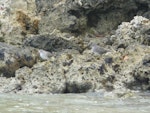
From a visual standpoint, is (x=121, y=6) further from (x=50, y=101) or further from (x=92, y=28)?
(x=50, y=101)

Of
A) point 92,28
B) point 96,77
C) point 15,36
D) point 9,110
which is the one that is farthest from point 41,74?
point 92,28

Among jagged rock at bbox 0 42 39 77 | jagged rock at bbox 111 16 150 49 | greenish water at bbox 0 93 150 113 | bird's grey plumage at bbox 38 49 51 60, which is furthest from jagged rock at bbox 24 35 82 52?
greenish water at bbox 0 93 150 113

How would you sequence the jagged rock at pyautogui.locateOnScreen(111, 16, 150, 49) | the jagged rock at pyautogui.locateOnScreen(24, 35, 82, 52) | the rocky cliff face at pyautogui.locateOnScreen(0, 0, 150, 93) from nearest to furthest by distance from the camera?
the rocky cliff face at pyautogui.locateOnScreen(0, 0, 150, 93), the jagged rock at pyautogui.locateOnScreen(111, 16, 150, 49), the jagged rock at pyautogui.locateOnScreen(24, 35, 82, 52)

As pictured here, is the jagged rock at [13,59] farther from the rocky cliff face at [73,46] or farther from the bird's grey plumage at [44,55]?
the bird's grey plumage at [44,55]

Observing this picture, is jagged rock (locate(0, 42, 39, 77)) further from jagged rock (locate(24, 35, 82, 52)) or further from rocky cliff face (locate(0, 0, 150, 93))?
jagged rock (locate(24, 35, 82, 52))

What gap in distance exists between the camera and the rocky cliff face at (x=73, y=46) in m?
15.5

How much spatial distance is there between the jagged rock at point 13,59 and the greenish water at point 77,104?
525cm

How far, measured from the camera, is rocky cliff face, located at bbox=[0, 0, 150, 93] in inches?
611

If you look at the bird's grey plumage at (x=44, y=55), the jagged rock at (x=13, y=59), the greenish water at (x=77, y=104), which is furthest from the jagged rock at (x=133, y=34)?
the greenish water at (x=77, y=104)

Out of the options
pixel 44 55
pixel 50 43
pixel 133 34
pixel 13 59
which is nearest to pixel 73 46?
pixel 50 43

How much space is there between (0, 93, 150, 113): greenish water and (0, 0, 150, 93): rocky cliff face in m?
1.58

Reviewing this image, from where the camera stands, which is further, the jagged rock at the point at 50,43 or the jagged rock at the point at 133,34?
the jagged rock at the point at 50,43

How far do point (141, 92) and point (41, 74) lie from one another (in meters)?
3.73

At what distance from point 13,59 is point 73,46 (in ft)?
14.7
